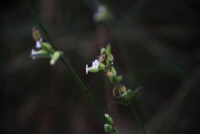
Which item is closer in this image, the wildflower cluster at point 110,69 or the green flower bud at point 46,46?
the green flower bud at point 46,46

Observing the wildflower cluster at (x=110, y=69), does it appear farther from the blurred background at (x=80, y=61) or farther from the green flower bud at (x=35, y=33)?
the blurred background at (x=80, y=61)

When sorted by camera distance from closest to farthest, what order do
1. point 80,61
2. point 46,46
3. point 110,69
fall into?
point 46,46 < point 110,69 < point 80,61

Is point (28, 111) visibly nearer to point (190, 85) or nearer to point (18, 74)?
point (18, 74)

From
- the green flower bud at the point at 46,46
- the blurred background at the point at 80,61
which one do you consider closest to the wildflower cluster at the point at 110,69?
the green flower bud at the point at 46,46

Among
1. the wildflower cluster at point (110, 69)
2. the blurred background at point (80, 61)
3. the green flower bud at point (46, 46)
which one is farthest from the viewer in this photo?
the blurred background at point (80, 61)

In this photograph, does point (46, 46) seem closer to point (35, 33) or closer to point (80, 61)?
point (35, 33)

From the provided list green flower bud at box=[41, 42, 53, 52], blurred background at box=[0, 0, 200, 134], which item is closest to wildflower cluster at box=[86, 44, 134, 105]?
green flower bud at box=[41, 42, 53, 52]

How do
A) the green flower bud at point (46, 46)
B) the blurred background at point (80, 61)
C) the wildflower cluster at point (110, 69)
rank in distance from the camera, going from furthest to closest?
1. the blurred background at point (80, 61)
2. the wildflower cluster at point (110, 69)
3. the green flower bud at point (46, 46)

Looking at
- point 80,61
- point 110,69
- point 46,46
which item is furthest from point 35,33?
point 80,61

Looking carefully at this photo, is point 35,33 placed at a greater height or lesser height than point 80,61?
lesser

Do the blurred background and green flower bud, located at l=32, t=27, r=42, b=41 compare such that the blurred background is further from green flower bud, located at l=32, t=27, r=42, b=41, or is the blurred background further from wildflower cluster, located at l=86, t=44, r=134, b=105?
green flower bud, located at l=32, t=27, r=42, b=41
